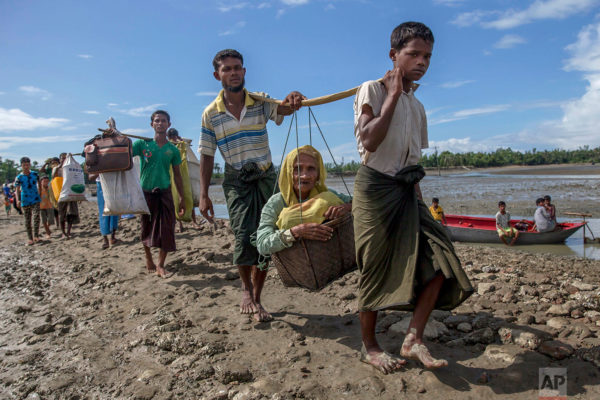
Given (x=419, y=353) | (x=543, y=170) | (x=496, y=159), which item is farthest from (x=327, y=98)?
(x=496, y=159)

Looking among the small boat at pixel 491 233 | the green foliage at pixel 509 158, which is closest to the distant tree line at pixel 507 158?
the green foliage at pixel 509 158

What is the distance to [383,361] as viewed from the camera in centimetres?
246

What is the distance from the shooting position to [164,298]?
426cm

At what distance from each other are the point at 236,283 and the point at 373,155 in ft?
9.27

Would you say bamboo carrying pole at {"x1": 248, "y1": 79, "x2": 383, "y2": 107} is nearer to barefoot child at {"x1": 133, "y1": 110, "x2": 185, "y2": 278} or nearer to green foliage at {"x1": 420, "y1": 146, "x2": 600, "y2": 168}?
barefoot child at {"x1": 133, "y1": 110, "x2": 185, "y2": 278}

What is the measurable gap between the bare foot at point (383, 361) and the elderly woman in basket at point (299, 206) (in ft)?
2.46

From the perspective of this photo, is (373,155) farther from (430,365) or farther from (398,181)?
(430,365)

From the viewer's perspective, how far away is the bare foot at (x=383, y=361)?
2.44 metres

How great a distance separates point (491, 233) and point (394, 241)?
30.5 feet

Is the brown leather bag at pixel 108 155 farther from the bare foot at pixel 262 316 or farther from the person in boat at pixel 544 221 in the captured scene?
the person in boat at pixel 544 221

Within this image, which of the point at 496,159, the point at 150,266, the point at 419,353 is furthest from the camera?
the point at 496,159

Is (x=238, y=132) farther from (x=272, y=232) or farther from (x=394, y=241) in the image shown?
(x=394, y=241)

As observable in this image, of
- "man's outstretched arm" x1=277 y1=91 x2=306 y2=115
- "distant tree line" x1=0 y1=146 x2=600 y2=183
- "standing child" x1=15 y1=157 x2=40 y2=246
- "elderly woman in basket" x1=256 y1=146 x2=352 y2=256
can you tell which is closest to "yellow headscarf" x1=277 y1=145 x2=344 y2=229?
"elderly woman in basket" x1=256 y1=146 x2=352 y2=256

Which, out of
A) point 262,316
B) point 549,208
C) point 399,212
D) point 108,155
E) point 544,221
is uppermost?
point 108,155
